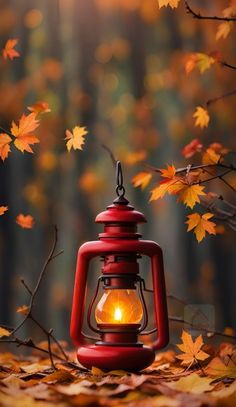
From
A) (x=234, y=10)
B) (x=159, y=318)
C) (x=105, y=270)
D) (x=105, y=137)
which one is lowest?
(x=159, y=318)

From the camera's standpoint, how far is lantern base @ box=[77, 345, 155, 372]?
259 centimetres

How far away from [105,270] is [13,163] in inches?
146

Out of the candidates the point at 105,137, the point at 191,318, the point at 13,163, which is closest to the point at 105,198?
the point at 105,137

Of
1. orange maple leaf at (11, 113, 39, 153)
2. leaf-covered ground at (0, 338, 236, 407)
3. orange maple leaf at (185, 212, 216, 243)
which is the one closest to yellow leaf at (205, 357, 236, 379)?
leaf-covered ground at (0, 338, 236, 407)

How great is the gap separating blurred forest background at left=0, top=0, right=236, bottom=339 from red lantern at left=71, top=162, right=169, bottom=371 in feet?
12.4

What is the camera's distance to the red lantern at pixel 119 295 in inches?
104

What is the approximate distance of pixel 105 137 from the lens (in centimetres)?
681

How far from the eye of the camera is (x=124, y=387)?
2.16m

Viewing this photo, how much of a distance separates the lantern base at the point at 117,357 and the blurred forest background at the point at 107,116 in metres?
3.80

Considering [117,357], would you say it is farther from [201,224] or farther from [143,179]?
[143,179]

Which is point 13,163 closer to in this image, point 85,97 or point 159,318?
point 85,97

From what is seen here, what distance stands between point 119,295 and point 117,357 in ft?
0.80

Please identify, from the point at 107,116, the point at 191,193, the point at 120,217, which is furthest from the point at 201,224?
the point at 107,116

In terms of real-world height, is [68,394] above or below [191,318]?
below
